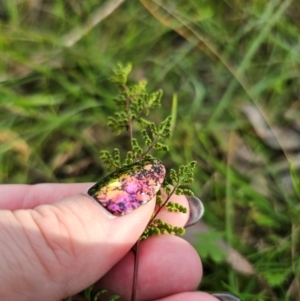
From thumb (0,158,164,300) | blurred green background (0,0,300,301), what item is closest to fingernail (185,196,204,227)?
blurred green background (0,0,300,301)

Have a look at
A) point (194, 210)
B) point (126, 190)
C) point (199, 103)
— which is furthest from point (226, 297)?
point (199, 103)

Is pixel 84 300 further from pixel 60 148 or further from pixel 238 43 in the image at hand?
pixel 238 43

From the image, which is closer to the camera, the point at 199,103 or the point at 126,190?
the point at 126,190

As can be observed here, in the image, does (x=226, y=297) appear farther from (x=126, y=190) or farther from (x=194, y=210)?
(x=126, y=190)

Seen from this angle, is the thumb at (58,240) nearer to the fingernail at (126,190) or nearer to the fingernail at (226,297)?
the fingernail at (126,190)

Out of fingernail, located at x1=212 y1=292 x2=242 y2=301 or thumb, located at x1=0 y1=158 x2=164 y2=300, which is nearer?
thumb, located at x1=0 y1=158 x2=164 y2=300

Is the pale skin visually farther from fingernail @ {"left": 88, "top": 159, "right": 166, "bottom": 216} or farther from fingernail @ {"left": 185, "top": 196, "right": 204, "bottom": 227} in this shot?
fingernail @ {"left": 185, "top": 196, "right": 204, "bottom": 227}

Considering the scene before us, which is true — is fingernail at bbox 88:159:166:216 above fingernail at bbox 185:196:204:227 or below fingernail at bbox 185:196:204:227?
above

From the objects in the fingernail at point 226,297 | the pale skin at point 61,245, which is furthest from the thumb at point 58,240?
the fingernail at point 226,297
